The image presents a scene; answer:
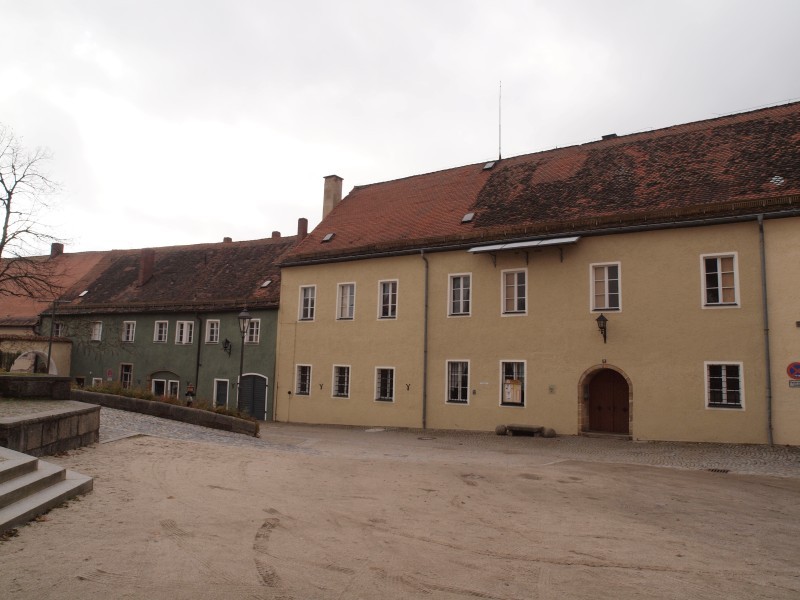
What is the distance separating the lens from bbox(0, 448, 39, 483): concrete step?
7074mm

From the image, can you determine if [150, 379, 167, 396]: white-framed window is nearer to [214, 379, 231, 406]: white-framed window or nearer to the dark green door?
[214, 379, 231, 406]: white-framed window

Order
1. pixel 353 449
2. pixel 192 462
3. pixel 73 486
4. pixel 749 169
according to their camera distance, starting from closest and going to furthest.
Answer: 1. pixel 73 486
2. pixel 192 462
3. pixel 353 449
4. pixel 749 169

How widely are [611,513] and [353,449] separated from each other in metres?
8.69

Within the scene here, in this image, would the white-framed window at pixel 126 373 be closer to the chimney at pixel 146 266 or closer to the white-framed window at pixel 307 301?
the chimney at pixel 146 266

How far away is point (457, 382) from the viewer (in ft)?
75.0

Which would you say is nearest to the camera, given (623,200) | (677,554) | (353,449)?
(677,554)

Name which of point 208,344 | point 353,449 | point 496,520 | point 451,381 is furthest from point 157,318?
point 496,520

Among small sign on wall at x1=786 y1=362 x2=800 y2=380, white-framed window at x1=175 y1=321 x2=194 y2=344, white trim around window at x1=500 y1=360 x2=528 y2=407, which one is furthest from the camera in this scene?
white-framed window at x1=175 y1=321 x2=194 y2=344

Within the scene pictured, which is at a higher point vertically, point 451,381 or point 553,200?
point 553,200

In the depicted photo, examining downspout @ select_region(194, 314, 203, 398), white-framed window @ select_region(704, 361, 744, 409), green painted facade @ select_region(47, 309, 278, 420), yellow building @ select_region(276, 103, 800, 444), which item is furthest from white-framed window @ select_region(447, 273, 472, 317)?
downspout @ select_region(194, 314, 203, 398)

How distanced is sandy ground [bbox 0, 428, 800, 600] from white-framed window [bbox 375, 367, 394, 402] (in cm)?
1186

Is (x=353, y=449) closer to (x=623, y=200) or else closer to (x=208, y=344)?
(x=623, y=200)

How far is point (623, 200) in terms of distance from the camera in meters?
20.6

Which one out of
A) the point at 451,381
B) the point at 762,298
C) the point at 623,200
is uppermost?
the point at 623,200
